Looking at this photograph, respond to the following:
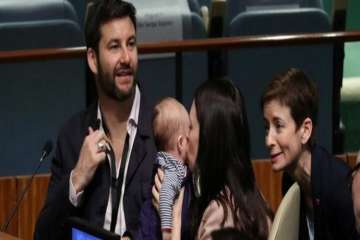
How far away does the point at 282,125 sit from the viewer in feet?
9.81

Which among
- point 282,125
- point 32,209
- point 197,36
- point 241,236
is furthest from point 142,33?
point 241,236

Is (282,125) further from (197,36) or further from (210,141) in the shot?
(197,36)

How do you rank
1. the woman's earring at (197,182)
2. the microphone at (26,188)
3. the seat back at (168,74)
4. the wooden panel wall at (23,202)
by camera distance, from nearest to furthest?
the woman's earring at (197,182)
the microphone at (26,188)
the wooden panel wall at (23,202)
the seat back at (168,74)

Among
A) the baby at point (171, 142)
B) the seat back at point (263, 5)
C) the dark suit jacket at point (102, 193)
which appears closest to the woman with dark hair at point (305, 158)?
the baby at point (171, 142)

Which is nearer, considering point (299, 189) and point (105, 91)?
point (299, 189)

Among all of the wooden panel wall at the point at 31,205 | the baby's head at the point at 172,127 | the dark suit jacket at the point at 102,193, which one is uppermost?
the baby's head at the point at 172,127

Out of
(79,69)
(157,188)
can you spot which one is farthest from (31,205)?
(157,188)

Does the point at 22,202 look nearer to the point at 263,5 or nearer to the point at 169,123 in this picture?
the point at 169,123

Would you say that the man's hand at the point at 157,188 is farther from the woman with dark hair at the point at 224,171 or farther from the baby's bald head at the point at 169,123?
the woman with dark hair at the point at 224,171

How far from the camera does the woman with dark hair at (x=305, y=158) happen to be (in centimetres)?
290

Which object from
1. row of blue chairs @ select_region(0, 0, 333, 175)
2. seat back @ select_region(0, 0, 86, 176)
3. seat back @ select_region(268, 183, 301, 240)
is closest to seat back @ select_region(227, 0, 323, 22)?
row of blue chairs @ select_region(0, 0, 333, 175)

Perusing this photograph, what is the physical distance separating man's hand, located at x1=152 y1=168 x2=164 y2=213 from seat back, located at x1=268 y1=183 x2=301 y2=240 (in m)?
0.50

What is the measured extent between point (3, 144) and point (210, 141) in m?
1.50

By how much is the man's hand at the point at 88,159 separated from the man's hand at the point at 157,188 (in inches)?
6.9
